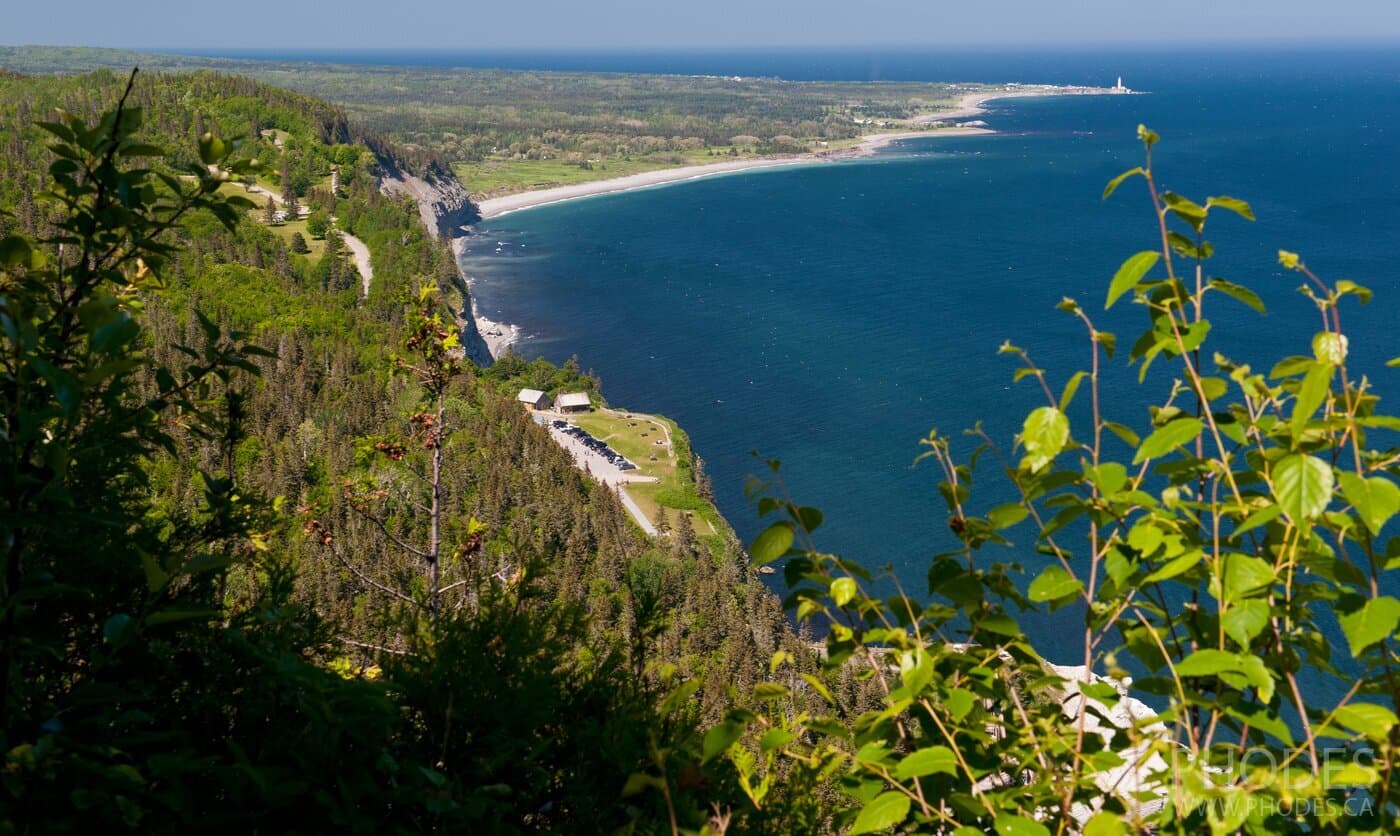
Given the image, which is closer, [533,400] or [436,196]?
[533,400]

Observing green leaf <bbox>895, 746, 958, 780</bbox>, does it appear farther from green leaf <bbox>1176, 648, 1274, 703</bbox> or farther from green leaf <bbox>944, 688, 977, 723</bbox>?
green leaf <bbox>1176, 648, 1274, 703</bbox>

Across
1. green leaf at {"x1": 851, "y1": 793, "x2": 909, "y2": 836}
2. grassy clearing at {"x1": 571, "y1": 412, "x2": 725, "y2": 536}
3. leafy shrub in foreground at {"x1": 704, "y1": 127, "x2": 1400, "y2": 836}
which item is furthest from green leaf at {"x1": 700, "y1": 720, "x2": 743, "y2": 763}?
grassy clearing at {"x1": 571, "y1": 412, "x2": 725, "y2": 536}

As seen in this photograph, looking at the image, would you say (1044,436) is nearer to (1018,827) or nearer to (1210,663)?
(1210,663)

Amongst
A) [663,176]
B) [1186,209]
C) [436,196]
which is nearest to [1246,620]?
[1186,209]

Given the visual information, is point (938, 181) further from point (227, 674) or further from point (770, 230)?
point (227, 674)

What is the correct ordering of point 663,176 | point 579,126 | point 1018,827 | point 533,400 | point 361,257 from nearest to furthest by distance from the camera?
point 1018,827 < point 533,400 < point 361,257 < point 663,176 < point 579,126

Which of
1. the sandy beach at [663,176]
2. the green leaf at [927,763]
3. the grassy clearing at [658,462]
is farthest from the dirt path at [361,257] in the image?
the green leaf at [927,763]
